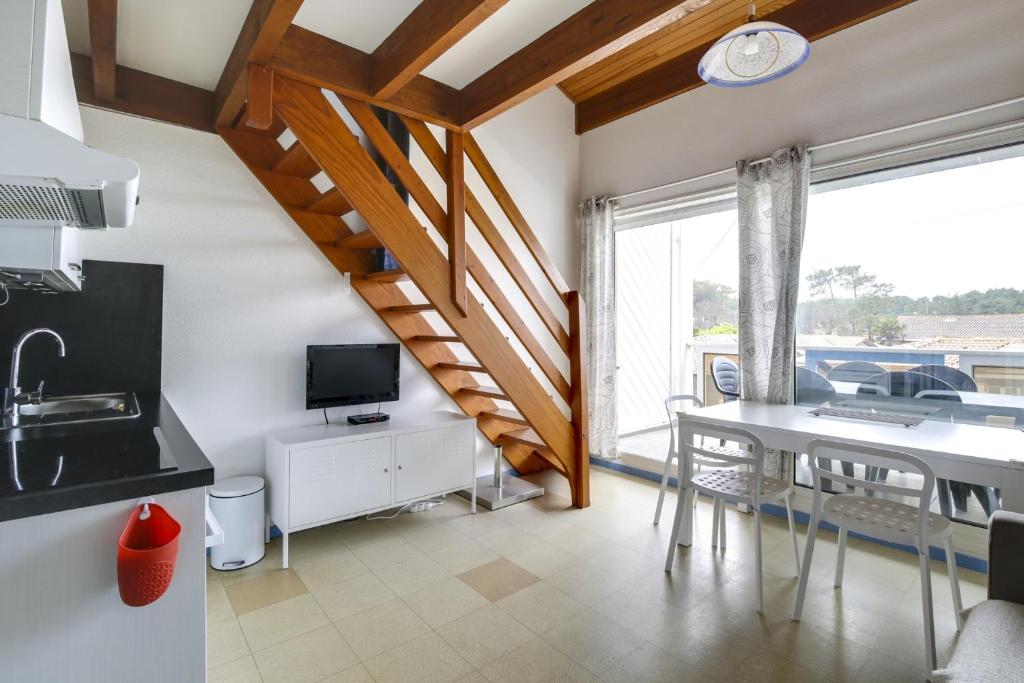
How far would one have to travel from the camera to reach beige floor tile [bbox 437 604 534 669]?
6.49 ft

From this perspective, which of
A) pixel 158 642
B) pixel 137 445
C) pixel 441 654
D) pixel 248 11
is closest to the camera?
pixel 158 642

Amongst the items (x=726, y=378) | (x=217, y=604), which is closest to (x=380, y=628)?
(x=217, y=604)

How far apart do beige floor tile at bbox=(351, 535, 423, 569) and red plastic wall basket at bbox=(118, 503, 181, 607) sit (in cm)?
172

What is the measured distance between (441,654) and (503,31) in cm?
268

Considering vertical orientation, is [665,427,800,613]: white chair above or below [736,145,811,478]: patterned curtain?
below

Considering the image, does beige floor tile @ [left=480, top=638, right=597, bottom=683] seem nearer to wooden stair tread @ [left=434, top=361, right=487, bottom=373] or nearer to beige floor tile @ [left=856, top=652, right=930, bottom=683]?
beige floor tile @ [left=856, top=652, right=930, bottom=683]

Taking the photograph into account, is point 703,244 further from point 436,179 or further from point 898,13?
point 436,179

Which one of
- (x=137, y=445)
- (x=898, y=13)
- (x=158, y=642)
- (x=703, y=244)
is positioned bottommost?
(x=158, y=642)

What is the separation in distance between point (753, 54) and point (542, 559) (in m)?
2.57

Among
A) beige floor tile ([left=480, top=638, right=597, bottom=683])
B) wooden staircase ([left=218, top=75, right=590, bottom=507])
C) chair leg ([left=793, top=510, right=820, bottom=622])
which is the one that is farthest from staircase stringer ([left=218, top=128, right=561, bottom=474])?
chair leg ([left=793, top=510, right=820, bottom=622])

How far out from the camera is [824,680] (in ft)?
5.99

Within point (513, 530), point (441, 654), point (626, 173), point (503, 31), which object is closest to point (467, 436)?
point (513, 530)

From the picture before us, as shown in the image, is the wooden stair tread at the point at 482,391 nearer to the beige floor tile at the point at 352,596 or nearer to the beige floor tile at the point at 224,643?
the beige floor tile at the point at 352,596

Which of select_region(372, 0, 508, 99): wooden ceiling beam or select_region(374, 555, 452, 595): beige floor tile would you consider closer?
select_region(372, 0, 508, 99): wooden ceiling beam
